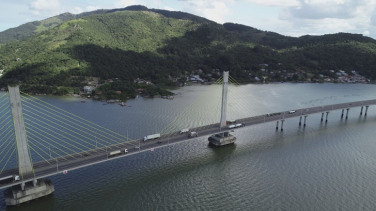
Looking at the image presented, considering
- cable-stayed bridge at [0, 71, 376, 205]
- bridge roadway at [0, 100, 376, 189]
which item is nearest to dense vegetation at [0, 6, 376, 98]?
cable-stayed bridge at [0, 71, 376, 205]

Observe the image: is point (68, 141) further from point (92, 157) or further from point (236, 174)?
point (236, 174)

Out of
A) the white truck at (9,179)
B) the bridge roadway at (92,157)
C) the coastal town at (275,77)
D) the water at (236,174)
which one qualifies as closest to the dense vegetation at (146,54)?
the coastal town at (275,77)

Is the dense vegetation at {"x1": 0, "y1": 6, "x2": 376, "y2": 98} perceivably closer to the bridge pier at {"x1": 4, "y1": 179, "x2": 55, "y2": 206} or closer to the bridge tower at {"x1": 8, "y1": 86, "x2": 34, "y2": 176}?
the bridge tower at {"x1": 8, "y1": 86, "x2": 34, "y2": 176}

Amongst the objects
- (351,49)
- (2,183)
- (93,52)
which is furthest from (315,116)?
(351,49)

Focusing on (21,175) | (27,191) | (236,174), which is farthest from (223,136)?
(21,175)

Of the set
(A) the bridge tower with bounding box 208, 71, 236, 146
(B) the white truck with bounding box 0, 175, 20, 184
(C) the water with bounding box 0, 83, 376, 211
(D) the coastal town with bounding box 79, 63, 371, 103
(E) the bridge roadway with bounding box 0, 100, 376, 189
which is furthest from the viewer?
(D) the coastal town with bounding box 79, 63, 371, 103

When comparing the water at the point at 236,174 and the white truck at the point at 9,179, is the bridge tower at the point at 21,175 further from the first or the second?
the water at the point at 236,174

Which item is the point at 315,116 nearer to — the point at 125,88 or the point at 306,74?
the point at 125,88
